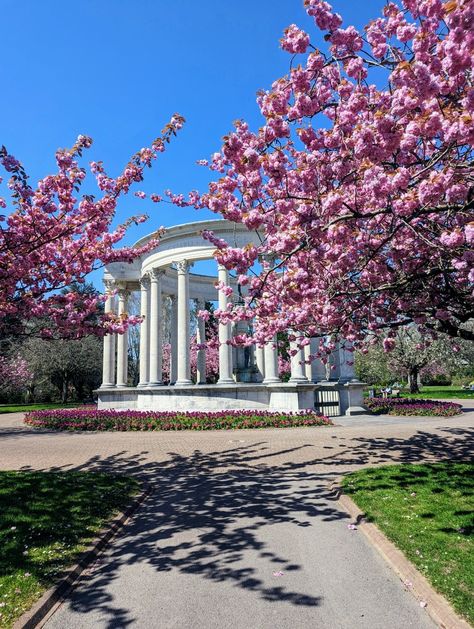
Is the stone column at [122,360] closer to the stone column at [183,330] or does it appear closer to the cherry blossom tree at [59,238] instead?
the stone column at [183,330]

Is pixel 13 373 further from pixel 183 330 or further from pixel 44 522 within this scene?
pixel 44 522

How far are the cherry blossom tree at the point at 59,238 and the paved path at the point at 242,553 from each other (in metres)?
4.26

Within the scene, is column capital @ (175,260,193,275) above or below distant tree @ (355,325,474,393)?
above

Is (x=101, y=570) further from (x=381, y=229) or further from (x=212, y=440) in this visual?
(x=212, y=440)

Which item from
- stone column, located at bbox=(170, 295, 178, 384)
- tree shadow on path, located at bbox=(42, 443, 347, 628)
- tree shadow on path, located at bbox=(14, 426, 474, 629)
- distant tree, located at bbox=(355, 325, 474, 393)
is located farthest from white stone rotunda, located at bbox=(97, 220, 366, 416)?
tree shadow on path, located at bbox=(42, 443, 347, 628)

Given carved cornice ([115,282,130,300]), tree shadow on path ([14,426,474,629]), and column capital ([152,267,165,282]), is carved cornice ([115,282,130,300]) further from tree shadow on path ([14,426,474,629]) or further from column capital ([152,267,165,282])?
tree shadow on path ([14,426,474,629])

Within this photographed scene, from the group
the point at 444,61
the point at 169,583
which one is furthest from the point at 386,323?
the point at 169,583

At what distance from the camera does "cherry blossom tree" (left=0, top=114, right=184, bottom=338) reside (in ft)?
26.8

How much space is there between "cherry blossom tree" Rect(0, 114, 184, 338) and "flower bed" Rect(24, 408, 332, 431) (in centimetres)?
845

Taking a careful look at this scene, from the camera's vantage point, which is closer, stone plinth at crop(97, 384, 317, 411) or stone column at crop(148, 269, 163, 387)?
stone plinth at crop(97, 384, 317, 411)

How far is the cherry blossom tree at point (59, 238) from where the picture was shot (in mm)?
8172

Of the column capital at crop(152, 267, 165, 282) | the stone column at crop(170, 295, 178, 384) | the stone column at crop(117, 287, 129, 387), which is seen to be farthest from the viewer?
the stone column at crop(170, 295, 178, 384)

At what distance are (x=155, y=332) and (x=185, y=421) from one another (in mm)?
8339

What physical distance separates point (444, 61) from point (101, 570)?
682cm
